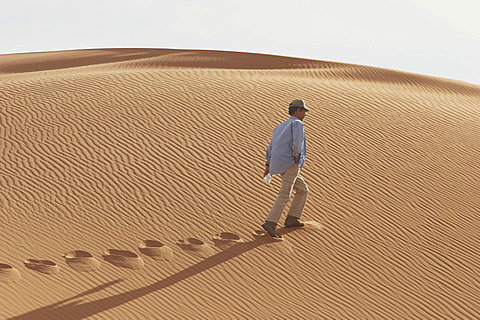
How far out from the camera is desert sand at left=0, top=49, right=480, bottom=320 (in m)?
6.29

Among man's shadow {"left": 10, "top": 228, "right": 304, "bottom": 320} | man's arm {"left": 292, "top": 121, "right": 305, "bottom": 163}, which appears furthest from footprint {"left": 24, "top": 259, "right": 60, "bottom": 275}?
man's arm {"left": 292, "top": 121, "right": 305, "bottom": 163}

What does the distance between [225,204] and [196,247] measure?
1.50 meters

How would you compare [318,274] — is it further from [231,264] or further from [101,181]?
[101,181]

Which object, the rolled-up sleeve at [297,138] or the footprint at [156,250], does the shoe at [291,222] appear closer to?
the rolled-up sleeve at [297,138]

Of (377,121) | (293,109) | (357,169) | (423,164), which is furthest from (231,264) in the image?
(377,121)

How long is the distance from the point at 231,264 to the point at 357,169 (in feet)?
13.5

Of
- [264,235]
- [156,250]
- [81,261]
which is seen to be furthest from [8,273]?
[264,235]

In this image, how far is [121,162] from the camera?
10.4 metres

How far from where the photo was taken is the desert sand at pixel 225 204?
20.6 ft

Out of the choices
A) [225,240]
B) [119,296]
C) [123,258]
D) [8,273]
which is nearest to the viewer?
[119,296]

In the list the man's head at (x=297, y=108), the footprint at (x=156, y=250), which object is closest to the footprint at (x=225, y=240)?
the footprint at (x=156, y=250)

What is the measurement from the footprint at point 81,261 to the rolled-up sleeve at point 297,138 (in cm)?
283

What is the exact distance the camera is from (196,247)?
7426mm

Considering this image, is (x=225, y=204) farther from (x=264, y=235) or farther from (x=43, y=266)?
(x=43, y=266)
